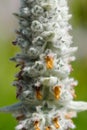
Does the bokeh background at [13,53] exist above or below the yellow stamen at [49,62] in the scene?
above

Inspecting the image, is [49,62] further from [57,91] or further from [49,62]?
[57,91]

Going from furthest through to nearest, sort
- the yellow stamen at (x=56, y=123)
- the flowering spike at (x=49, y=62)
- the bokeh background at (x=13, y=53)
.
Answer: the bokeh background at (x=13, y=53), the yellow stamen at (x=56, y=123), the flowering spike at (x=49, y=62)

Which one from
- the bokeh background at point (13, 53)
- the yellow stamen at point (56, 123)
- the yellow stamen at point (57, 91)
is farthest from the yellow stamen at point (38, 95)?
the bokeh background at point (13, 53)

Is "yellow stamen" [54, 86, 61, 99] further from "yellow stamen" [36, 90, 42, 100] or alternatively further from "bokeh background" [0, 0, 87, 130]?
"bokeh background" [0, 0, 87, 130]

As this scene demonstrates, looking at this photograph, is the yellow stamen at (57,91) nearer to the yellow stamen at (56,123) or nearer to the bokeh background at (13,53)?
the yellow stamen at (56,123)

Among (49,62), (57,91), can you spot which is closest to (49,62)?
(49,62)

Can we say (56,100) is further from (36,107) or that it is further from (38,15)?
(38,15)

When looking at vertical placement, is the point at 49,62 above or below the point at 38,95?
above

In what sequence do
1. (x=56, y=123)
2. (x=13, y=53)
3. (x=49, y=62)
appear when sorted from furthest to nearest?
(x=13, y=53) < (x=56, y=123) < (x=49, y=62)
